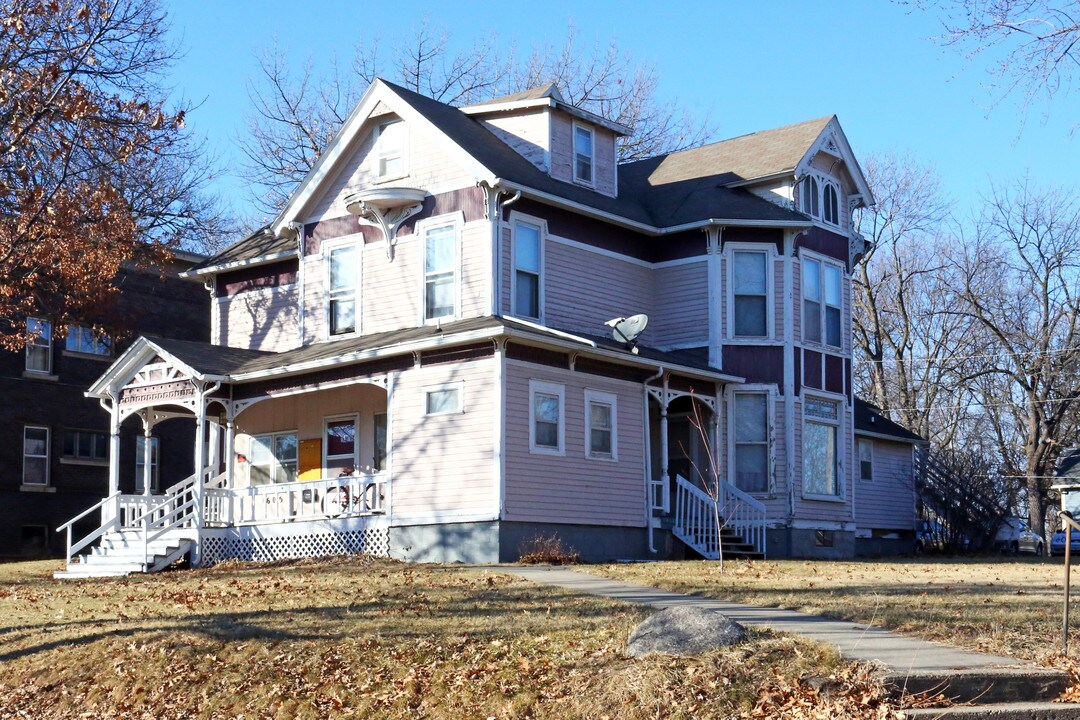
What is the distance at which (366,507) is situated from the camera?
79.6 feet

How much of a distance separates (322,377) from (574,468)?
518 cm

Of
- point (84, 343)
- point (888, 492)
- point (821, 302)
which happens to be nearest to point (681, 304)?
point (821, 302)

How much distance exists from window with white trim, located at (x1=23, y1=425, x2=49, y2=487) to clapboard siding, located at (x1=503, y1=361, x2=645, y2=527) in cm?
1919

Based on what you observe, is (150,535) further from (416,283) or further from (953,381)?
(953,381)

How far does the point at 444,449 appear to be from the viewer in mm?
23438

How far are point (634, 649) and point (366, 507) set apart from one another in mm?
13385

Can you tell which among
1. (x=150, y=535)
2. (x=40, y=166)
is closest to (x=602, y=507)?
(x=150, y=535)

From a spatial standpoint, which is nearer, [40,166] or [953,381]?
[40,166]

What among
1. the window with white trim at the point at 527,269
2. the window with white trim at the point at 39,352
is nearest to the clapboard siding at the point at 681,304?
the window with white trim at the point at 527,269

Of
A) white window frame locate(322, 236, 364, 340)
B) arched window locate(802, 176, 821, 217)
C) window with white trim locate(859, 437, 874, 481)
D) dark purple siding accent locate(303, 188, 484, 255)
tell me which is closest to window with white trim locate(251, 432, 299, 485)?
white window frame locate(322, 236, 364, 340)

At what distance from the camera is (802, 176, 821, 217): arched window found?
29.0m

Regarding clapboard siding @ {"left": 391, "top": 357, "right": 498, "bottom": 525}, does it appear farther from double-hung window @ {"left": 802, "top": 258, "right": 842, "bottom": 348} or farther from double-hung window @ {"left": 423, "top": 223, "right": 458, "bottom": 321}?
double-hung window @ {"left": 802, "top": 258, "right": 842, "bottom": 348}

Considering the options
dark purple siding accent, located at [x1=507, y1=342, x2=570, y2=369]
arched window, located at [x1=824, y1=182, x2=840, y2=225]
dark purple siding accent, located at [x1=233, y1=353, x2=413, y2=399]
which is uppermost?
arched window, located at [x1=824, y1=182, x2=840, y2=225]

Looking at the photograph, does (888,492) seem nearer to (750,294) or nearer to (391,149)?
(750,294)
